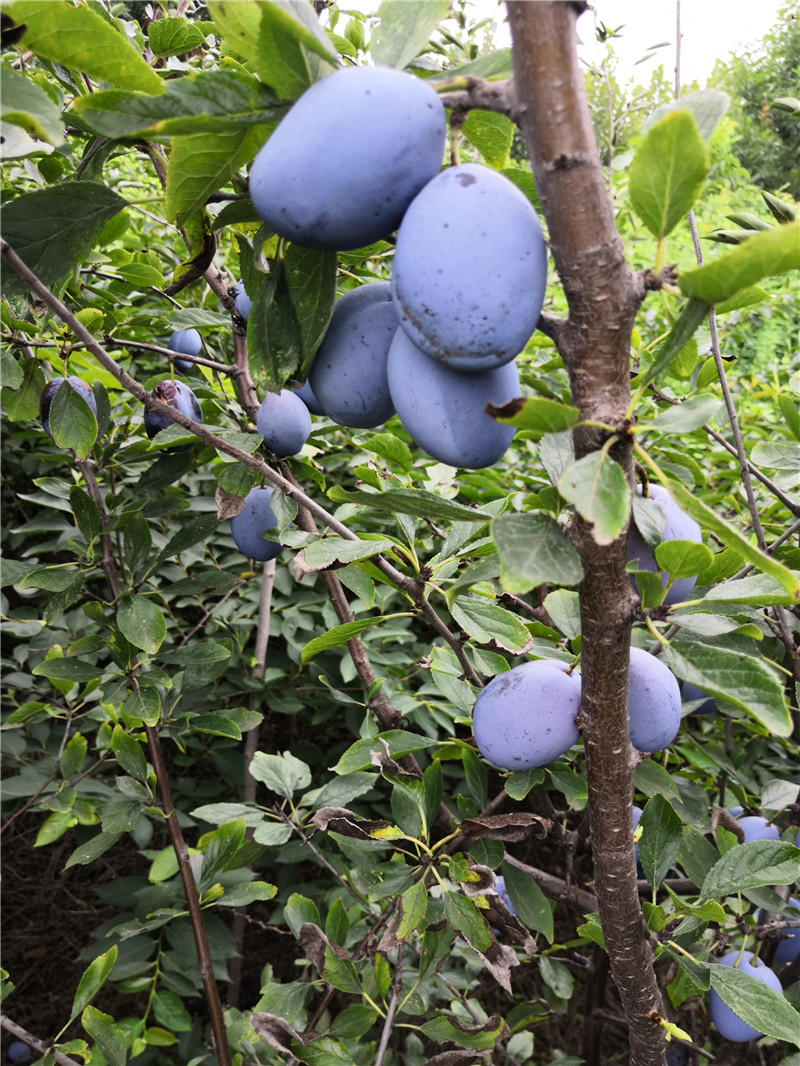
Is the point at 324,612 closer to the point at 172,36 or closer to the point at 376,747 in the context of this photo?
the point at 376,747

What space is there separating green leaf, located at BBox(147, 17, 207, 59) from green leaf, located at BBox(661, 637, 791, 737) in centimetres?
88

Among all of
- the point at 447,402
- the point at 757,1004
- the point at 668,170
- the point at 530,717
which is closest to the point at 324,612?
the point at 530,717

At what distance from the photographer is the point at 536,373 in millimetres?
1402

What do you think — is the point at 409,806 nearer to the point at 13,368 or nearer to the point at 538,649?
the point at 538,649

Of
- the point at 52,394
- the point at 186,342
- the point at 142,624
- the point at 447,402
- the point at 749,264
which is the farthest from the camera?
the point at 186,342

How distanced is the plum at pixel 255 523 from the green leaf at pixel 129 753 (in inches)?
12.0

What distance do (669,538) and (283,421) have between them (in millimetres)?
512

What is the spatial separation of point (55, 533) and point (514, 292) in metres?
1.73

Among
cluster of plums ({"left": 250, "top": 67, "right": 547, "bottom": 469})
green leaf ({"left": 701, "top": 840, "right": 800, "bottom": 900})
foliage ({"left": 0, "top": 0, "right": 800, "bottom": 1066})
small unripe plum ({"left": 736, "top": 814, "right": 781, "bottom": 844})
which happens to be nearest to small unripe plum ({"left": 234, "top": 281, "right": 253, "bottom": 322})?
foliage ({"left": 0, "top": 0, "right": 800, "bottom": 1066})

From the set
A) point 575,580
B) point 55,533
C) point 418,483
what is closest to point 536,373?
point 418,483

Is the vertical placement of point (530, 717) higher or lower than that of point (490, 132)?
lower

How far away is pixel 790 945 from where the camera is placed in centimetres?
114

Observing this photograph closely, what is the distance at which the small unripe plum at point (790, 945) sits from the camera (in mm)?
1087

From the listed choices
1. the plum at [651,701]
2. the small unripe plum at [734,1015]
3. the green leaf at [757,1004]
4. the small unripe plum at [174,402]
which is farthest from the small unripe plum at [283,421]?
the small unripe plum at [734,1015]
